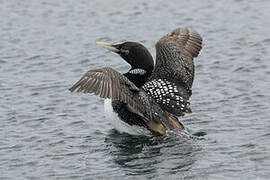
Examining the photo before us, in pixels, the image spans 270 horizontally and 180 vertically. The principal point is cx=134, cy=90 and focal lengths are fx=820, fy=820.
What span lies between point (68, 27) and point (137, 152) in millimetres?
6410

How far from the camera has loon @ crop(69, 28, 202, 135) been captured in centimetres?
980

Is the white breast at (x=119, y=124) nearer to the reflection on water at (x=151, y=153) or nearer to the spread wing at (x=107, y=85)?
the reflection on water at (x=151, y=153)

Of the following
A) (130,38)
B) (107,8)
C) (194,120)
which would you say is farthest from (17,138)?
(107,8)

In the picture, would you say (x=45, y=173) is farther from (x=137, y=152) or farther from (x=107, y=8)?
(x=107, y=8)

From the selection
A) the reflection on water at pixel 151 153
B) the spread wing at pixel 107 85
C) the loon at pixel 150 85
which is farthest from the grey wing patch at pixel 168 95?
the spread wing at pixel 107 85

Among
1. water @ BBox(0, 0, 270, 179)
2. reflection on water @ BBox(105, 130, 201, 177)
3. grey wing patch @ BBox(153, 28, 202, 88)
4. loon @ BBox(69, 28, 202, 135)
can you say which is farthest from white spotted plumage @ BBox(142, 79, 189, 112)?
reflection on water @ BBox(105, 130, 201, 177)

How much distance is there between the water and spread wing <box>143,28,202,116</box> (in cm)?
42

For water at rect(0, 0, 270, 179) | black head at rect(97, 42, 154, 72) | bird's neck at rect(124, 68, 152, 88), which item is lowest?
water at rect(0, 0, 270, 179)

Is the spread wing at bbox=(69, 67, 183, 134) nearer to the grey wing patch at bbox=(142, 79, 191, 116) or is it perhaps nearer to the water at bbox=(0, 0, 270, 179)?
the grey wing patch at bbox=(142, 79, 191, 116)

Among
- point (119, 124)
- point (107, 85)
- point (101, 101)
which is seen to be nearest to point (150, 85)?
point (119, 124)

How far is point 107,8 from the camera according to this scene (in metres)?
16.8

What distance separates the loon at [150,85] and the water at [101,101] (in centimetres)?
30

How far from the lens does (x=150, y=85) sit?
10844 mm

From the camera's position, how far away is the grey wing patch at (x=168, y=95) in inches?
418
